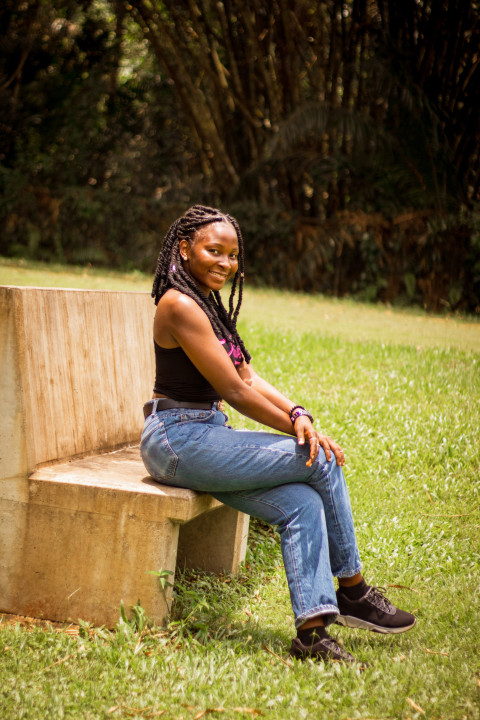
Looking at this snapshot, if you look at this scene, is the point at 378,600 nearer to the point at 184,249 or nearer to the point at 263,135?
the point at 184,249

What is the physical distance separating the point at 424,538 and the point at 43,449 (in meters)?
2.25

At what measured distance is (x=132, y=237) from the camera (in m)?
17.8

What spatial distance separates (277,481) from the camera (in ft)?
10.6

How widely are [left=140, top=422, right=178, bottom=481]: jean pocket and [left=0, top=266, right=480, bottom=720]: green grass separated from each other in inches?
23.8

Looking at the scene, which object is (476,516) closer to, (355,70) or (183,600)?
(183,600)

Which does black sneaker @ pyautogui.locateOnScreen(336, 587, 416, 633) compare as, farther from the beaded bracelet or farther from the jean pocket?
the jean pocket

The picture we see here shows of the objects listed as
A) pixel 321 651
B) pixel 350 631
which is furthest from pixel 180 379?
pixel 350 631

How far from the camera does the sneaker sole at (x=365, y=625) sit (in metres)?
3.31

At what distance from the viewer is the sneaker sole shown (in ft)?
10.9

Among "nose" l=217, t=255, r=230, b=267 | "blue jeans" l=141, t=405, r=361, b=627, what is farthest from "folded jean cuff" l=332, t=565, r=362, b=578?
"nose" l=217, t=255, r=230, b=267

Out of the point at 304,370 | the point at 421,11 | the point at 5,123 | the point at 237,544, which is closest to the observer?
the point at 237,544

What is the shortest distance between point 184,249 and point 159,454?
3.07 ft

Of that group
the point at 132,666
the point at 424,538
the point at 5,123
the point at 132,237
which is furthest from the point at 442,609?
the point at 5,123

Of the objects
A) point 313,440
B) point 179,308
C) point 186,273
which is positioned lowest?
point 313,440
